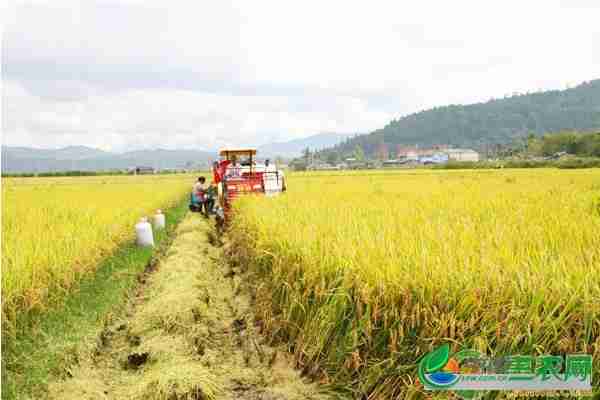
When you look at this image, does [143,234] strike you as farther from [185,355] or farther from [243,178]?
[185,355]

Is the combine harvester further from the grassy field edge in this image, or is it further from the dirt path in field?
the dirt path in field

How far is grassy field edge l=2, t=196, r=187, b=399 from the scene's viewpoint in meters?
3.22

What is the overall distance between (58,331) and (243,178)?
8024 millimetres

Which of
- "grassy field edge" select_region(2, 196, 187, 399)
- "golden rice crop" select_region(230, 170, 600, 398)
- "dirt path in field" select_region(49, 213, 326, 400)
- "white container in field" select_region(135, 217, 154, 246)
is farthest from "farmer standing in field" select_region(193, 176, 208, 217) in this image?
"golden rice crop" select_region(230, 170, 600, 398)

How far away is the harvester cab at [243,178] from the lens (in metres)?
11.2

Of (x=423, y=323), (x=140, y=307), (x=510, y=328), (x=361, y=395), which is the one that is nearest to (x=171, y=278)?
(x=140, y=307)

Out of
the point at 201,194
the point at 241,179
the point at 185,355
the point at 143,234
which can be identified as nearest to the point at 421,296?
the point at 185,355

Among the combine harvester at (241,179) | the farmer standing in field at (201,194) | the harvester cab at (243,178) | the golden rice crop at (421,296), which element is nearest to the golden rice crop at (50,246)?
the golden rice crop at (421,296)

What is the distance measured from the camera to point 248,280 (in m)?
5.22

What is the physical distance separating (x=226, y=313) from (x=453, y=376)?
9.54ft

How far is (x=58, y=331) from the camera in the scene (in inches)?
155

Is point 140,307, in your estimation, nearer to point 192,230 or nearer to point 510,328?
point 510,328

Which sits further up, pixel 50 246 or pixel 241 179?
pixel 241 179

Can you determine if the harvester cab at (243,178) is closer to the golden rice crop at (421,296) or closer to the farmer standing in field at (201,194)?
the farmer standing in field at (201,194)
